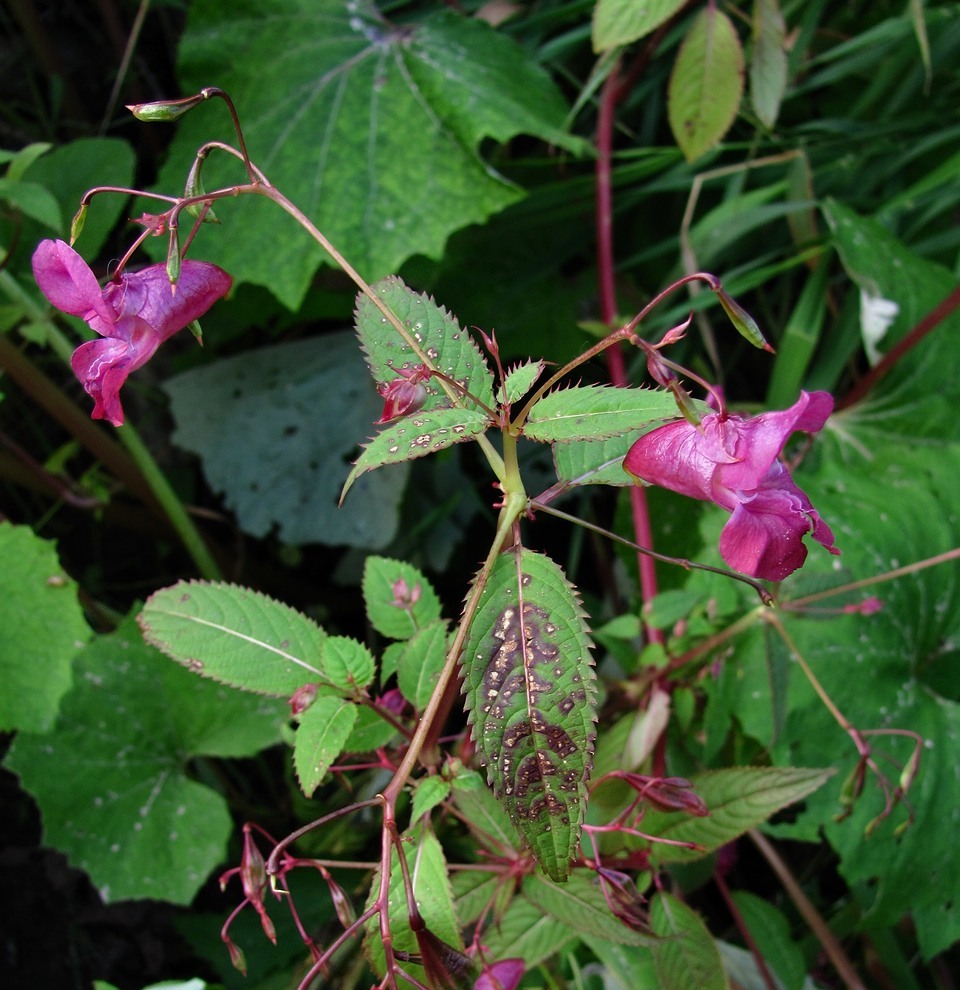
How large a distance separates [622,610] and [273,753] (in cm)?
62

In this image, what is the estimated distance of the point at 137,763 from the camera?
121 centimetres

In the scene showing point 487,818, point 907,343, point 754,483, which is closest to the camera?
point 754,483

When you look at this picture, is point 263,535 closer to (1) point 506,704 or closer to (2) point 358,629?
(2) point 358,629

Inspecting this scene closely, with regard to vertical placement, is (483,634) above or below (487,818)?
above

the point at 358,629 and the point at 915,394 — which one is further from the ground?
the point at 915,394

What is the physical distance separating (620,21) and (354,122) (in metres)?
0.42

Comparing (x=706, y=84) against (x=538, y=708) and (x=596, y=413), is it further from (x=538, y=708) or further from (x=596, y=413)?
(x=538, y=708)

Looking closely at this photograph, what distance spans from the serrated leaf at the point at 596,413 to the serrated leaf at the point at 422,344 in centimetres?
6

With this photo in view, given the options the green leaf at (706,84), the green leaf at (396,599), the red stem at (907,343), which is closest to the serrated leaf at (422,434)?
the green leaf at (396,599)

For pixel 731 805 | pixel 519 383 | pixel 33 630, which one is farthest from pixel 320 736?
pixel 33 630

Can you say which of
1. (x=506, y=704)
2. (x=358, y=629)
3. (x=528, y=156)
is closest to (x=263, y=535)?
(x=358, y=629)

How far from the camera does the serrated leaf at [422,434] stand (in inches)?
20.1

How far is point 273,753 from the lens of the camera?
1.49 meters

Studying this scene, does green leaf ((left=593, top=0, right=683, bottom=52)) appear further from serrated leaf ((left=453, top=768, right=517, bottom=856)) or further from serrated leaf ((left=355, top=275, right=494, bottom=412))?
serrated leaf ((left=453, top=768, right=517, bottom=856))
